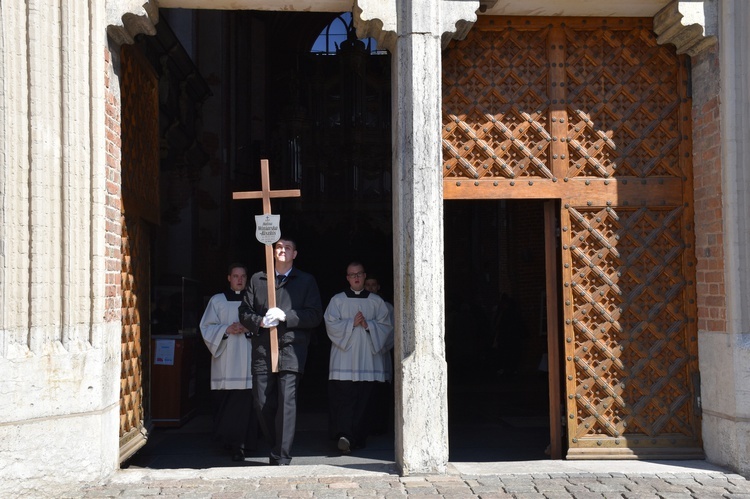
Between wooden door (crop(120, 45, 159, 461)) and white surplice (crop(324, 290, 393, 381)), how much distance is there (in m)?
1.86

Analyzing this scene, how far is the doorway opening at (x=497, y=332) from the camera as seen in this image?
9305 mm

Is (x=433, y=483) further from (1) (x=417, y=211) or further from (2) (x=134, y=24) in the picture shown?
(2) (x=134, y=24)

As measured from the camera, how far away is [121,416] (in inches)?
287

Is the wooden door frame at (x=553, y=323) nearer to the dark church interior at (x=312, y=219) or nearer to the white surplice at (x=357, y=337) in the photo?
the dark church interior at (x=312, y=219)

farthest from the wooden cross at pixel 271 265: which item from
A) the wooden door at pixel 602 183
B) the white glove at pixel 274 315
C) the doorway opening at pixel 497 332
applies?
the doorway opening at pixel 497 332

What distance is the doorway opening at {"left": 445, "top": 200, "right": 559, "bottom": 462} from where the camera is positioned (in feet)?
30.5

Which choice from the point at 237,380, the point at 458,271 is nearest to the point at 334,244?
the point at 458,271

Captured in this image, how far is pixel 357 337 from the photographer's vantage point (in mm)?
8727

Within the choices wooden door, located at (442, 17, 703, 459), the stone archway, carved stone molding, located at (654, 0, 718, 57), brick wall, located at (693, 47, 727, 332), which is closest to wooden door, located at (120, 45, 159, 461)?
the stone archway

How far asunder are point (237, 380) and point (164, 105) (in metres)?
5.08

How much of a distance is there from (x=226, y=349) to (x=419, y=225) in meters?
2.99

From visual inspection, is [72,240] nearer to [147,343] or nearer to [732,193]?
[147,343]

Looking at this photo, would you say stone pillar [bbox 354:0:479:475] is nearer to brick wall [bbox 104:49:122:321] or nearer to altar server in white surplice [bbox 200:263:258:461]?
brick wall [bbox 104:49:122:321]

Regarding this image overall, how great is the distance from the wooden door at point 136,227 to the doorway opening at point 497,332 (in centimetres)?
297
